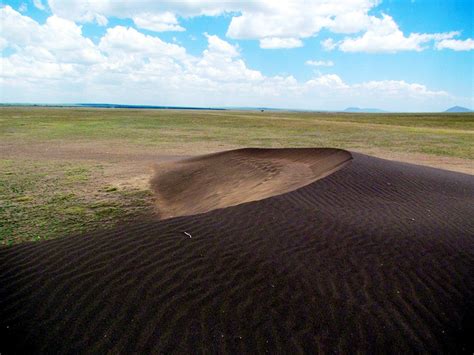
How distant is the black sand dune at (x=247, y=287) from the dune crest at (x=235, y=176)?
2.87 m

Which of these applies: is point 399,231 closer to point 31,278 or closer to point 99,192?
point 31,278

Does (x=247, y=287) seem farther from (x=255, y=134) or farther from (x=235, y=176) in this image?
(x=255, y=134)

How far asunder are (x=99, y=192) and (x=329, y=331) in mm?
9237

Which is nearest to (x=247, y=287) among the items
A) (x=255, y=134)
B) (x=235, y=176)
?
(x=235, y=176)

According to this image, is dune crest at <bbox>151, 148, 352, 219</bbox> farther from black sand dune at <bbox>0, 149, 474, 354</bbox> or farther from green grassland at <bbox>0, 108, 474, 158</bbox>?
green grassland at <bbox>0, 108, 474, 158</bbox>

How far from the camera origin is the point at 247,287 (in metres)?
4.34

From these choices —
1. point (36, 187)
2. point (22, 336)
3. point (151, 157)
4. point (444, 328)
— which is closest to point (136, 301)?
point (22, 336)

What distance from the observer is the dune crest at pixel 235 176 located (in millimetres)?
9477

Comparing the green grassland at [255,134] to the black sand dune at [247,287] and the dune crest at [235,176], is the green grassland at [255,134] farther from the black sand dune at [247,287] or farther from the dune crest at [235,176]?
the black sand dune at [247,287]

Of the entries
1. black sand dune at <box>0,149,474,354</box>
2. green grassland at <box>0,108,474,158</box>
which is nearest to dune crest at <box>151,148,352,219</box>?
black sand dune at <box>0,149,474,354</box>

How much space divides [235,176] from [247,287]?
26.8ft

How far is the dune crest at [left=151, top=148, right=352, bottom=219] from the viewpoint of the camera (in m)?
9.48

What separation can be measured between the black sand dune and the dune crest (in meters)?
2.87

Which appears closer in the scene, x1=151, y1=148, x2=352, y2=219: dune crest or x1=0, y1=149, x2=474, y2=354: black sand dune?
x1=0, y1=149, x2=474, y2=354: black sand dune
